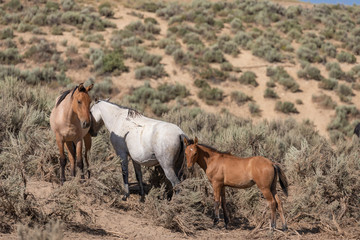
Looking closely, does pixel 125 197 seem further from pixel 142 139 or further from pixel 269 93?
pixel 269 93

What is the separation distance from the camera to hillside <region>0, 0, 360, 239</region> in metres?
6.12

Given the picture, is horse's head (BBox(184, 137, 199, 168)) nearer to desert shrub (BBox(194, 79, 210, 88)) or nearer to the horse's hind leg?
the horse's hind leg

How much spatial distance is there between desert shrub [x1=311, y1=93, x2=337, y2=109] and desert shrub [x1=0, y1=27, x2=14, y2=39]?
1893cm

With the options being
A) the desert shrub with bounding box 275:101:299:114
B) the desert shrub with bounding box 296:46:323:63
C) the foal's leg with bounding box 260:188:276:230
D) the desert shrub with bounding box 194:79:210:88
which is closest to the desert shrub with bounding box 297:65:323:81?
the desert shrub with bounding box 296:46:323:63

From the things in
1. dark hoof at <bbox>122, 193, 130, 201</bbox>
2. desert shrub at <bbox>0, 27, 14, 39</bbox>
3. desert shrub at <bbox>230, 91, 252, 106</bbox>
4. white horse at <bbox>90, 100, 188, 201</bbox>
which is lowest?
desert shrub at <bbox>230, 91, 252, 106</bbox>

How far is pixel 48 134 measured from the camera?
28.7 ft

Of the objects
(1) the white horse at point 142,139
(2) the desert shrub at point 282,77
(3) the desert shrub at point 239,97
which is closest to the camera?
(1) the white horse at point 142,139

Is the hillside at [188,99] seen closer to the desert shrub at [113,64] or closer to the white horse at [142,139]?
the desert shrub at [113,64]

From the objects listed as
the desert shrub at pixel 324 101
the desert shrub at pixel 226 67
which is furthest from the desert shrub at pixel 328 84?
the desert shrub at pixel 226 67

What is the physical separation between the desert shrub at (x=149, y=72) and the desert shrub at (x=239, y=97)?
171 inches

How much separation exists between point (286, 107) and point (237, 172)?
15.9m

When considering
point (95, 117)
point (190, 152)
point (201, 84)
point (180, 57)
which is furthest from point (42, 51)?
point (190, 152)

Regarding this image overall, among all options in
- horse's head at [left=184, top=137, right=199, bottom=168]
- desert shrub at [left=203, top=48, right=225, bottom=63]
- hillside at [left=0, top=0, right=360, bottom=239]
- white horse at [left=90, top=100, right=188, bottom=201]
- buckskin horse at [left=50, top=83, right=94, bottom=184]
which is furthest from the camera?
desert shrub at [left=203, top=48, right=225, bottom=63]

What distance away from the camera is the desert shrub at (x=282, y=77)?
75.9 feet
